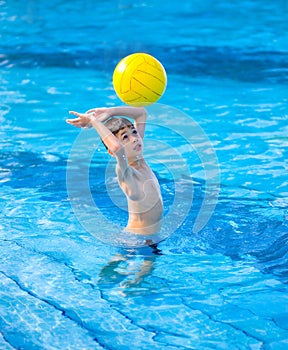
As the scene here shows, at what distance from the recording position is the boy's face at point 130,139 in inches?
204

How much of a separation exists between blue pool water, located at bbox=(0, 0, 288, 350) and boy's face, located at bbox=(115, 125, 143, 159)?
2.24 ft

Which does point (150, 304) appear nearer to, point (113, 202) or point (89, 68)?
point (113, 202)

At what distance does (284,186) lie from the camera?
22.0ft

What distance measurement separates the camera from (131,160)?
5.35m

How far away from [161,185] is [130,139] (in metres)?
1.64

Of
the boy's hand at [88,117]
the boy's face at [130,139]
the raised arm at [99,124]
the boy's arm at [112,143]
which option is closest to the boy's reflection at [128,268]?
the boy's arm at [112,143]

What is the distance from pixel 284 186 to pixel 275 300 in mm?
2069

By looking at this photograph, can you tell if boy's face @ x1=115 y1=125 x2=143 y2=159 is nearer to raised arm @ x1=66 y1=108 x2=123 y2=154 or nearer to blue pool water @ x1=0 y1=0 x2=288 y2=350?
raised arm @ x1=66 y1=108 x2=123 y2=154

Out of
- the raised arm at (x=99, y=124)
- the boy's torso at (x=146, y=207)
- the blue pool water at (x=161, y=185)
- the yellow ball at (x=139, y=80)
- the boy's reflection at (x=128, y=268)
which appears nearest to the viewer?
the blue pool water at (x=161, y=185)

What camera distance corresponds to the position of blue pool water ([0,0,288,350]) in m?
4.58

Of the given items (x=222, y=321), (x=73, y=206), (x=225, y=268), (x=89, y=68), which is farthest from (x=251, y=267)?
(x=89, y=68)

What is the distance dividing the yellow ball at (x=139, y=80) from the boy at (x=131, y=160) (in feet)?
0.47

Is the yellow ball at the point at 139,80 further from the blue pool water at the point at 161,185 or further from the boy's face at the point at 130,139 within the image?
the blue pool water at the point at 161,185

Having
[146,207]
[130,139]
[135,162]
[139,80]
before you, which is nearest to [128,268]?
[146,207]
